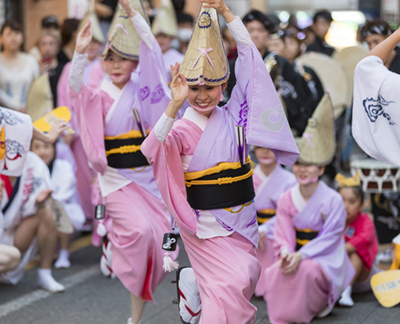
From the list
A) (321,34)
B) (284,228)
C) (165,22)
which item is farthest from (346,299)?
(321,34)

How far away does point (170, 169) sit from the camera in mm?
3207

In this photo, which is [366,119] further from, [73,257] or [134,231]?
[73,257]

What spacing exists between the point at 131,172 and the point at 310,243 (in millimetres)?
1311

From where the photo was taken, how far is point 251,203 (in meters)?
3.44

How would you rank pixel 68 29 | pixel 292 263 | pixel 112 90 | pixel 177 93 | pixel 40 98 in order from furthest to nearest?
1. pixel 68 29
2. pixel 40 98
3. pixel 112 90
4. pixel 292 263
5. pixel 177 93

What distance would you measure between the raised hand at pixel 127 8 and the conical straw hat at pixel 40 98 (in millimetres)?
2719

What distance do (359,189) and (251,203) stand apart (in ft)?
5.99

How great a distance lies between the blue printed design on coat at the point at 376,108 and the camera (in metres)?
3.30

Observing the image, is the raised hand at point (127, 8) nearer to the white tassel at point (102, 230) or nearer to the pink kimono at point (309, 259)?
the white tassel at point (102, 230)

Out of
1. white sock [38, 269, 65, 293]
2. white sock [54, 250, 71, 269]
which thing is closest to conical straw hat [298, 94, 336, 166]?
white sock [38, 269, 65, 293]

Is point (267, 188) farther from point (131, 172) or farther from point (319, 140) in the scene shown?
point (131, 172)

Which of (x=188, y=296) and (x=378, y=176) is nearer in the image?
(x=188, y=296)

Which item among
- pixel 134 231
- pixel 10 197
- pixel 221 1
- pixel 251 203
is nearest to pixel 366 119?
pixel 251 203

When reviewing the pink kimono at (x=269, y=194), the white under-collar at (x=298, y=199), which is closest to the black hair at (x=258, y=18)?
the pink kimono at (x=269, y=194)
